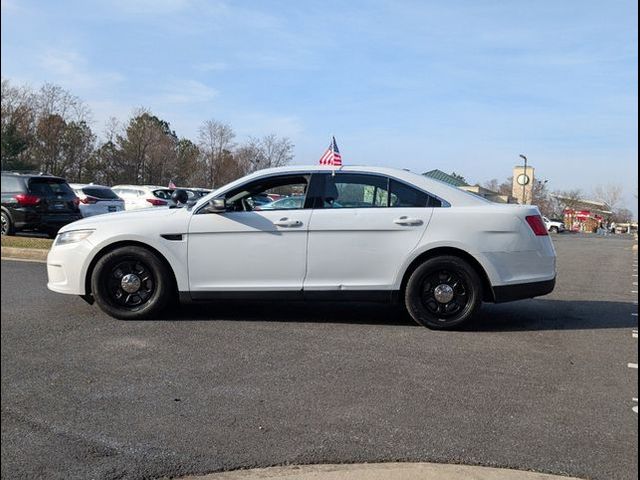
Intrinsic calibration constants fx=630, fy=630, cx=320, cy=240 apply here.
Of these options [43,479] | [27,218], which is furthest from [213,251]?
[27,218]

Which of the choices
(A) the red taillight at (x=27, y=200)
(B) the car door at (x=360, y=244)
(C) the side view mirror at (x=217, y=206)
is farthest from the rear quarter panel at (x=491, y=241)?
(A) the red taillight at (x=27, y=200)

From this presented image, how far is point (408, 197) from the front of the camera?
648cm

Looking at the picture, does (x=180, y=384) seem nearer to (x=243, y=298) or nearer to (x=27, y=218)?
(x=243, y=298)

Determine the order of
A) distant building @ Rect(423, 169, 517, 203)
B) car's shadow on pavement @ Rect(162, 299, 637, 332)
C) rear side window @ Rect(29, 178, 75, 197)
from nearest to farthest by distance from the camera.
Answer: car's shadow on pavement @ Rect(162, 299, 637, 332)
distant building @ Rect(423, 169, 517, 203)
rear side window @ Rect(29, 178, 75, 197)

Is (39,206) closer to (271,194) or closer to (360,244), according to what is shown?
(271,194)

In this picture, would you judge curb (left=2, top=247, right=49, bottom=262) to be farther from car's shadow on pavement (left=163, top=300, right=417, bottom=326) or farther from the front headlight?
car's shadow on pavement (left=163, top=300, right=417, bottom=326)

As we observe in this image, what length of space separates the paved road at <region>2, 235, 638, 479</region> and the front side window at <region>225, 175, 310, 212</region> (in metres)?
1.19

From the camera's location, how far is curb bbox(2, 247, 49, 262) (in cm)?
1100

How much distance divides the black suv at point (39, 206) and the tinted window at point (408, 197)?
9198 mm

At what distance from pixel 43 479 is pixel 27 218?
38.6 ft

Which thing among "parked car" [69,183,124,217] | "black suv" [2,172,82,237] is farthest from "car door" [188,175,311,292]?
"parked car" [69,183,124,217]

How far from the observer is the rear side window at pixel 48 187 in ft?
Answer: 44.3

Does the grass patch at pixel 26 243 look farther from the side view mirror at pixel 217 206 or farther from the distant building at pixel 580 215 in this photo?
the distant building at pixel 580 215

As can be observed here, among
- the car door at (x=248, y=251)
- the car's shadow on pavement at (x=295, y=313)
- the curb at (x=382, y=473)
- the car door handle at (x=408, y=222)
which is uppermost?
the car door handle at (x=408, y=222)
